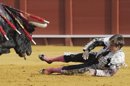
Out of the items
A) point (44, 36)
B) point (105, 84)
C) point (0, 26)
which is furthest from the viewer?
point (44, 36)

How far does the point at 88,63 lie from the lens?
8484 millimetres

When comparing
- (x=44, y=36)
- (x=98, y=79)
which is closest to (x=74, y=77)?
(x=98, y=79)

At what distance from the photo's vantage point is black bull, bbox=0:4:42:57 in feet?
23.7

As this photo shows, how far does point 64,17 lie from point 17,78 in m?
10.3

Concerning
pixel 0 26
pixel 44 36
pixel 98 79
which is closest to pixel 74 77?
pixel 98 79

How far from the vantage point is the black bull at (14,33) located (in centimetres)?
722

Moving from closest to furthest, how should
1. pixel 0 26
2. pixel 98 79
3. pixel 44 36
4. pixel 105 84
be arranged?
pixel 0 26, pixel 105 84, pixel 98 79, pixel 44 36

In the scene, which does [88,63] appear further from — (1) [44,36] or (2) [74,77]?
(1) [44,36]

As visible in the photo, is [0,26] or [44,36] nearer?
[0,26]

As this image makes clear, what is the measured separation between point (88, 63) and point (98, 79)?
0.48 meters

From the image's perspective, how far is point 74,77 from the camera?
26.8 feet

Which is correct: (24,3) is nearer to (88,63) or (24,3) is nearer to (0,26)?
(88,63)

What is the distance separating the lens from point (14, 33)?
7.54 meters

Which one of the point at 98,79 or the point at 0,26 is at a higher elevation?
the point at 0,26
